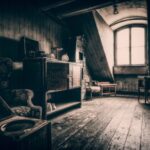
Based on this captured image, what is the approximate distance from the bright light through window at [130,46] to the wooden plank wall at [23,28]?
4.12m

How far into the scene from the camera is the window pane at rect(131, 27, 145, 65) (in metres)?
7.94

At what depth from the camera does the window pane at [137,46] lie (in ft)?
26.0

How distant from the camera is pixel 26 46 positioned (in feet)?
13.1

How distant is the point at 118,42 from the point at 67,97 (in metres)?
4.57

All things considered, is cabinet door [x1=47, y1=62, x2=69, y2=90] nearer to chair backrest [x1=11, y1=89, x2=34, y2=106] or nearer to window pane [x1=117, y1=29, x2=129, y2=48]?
chair backrest [x1=11, y1=89, x2=34, y2=106]

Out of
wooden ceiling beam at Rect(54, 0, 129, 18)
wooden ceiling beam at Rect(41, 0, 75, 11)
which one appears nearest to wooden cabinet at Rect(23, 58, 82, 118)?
wooden ceiling beam at Rect(41, 0, 75, 11)

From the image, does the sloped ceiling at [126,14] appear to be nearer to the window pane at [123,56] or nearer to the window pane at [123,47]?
the window pane at [123,47]

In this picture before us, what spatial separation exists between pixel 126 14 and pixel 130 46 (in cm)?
189

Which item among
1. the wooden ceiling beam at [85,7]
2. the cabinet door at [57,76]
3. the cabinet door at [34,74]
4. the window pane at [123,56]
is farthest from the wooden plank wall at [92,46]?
the cabinet door at [34,74]

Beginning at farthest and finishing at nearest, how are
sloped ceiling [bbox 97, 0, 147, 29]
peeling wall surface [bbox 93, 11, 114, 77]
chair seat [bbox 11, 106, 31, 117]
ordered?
peeling wall surface [bbox 93, 11, 114, 77] → sloped ceiling [bbox 97, 0, 147, 29] → chair seat [bbox 11, 106, 31, 117]

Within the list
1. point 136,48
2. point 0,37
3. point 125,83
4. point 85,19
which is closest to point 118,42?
point 136,48

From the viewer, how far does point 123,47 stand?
27.3 feet

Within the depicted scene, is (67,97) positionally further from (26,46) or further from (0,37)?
(0,37)

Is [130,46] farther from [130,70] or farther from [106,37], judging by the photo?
[106,37]
